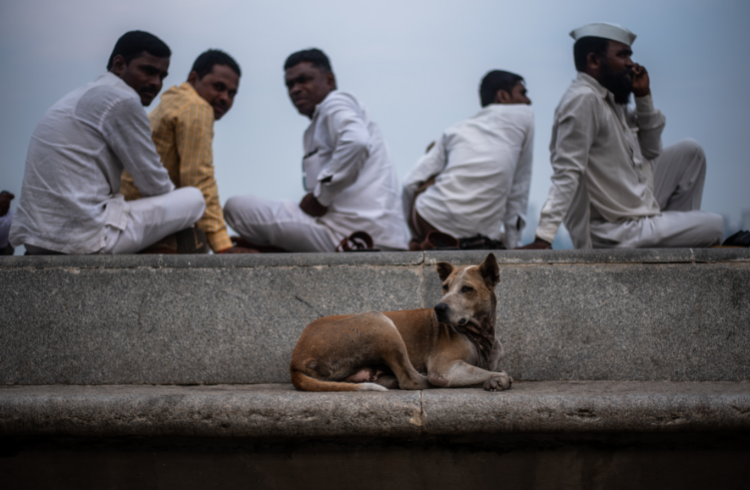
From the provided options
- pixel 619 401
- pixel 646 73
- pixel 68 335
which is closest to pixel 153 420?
pixel 68 335

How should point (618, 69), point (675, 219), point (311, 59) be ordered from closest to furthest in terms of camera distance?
point (675, 219) < point (618, 69) < point (311, 59)

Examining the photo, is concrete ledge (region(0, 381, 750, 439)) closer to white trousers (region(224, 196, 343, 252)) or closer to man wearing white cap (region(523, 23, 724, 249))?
man wearing white cap (region(523, 23, 724, 249))

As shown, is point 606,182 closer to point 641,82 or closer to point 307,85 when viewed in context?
point 641,82

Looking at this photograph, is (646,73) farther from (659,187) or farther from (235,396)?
(235,396)

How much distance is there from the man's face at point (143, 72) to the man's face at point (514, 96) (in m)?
3.67

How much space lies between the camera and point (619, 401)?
2398 millimetres

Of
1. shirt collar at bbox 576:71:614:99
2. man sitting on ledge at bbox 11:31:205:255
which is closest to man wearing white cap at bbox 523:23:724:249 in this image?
shirt collar at bbox 576:71:614:99

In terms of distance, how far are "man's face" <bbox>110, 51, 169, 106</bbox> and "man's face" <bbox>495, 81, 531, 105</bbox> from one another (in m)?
3.67

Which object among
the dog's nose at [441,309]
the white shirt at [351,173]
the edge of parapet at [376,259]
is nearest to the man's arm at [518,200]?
the white shirt at [351,173]

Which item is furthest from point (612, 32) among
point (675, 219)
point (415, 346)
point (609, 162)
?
point (415, 346)

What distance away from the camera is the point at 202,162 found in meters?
4.57

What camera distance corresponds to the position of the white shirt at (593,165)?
4227 mm

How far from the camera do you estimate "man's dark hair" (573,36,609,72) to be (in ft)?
14.6

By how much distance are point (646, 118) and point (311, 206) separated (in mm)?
2904
